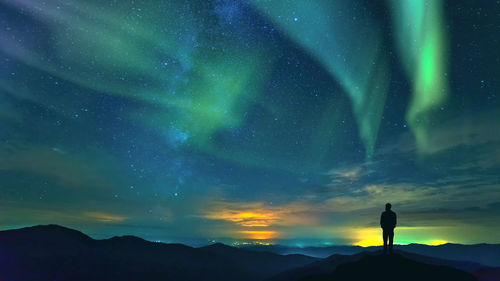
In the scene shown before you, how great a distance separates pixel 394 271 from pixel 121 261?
13561cm

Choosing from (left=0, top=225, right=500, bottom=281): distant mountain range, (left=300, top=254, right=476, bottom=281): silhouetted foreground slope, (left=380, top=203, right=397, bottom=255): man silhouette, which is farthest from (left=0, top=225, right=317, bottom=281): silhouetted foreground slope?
(left=380, top=203, right=397, bottom=255): man silhouette

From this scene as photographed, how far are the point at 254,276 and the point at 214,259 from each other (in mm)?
25855

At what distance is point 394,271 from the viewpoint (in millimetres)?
17203

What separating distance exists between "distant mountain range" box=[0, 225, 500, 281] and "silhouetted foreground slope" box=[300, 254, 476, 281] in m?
56.9

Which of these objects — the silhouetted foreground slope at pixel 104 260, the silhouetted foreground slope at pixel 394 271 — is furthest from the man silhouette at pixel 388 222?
the silhouetted foreground slope at pixel 104 260

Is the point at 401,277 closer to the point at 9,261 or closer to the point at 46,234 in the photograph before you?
the point at 9,261

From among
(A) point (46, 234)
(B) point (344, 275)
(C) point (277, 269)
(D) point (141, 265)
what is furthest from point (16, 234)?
(B) point (344, 275)

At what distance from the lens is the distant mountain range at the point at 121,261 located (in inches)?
4129

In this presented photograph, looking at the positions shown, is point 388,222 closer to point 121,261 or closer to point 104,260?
point 104,260

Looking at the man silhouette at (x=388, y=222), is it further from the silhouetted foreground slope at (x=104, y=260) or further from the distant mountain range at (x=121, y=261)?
the silhouetted foreground slope at (x=104, y=260)

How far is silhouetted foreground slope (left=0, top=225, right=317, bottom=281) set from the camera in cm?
10969

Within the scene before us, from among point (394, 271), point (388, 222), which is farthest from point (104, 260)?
point (388, 222)

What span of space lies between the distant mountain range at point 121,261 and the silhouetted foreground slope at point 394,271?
187ft

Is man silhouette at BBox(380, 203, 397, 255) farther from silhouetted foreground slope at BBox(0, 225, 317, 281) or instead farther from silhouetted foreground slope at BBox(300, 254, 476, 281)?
silhouetted foreground slope at BBox(0, 225, 317, 281)
